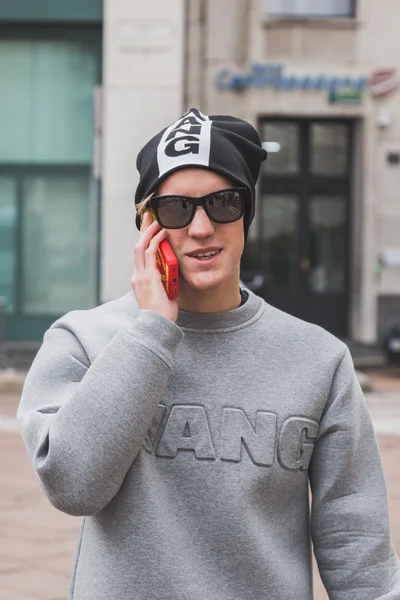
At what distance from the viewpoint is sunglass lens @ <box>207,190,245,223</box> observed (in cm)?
218

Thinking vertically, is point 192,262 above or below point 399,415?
above

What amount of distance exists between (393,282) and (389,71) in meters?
3.41

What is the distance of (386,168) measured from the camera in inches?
826

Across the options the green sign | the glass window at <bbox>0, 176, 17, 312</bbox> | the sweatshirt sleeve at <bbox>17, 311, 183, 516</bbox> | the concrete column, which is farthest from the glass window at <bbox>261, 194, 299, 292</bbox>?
the sweatshirt sleeve at <bbox>17, 311, 183, 516</bbox>

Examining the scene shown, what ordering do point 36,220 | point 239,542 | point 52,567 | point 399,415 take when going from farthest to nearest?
point 36,220 → point 399,415 → point 52,567 → point 239,542

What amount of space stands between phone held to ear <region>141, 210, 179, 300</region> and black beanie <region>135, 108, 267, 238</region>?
12 centimetres

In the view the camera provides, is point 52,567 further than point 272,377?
Yes

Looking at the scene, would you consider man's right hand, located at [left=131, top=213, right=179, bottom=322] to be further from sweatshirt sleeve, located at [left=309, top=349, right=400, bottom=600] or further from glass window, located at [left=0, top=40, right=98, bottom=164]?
glass window, located at [left=0, top=40, right=98, bottom=164]

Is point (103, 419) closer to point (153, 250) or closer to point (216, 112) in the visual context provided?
point (153, 250)

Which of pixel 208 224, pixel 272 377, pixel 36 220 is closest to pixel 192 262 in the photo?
pixel 208 224

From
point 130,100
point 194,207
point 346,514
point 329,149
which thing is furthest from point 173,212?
point 329,149

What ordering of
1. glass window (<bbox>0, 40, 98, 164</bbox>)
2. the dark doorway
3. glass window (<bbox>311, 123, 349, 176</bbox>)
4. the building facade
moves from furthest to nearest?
glass window (<bbox>311, 123, 349, 176</bbox>) → the dark doorway → the building facade → glass window (<bbox>0, 40, 98, 164</bbox>)

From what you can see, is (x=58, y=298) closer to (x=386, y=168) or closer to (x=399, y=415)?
(x=386, y=168)

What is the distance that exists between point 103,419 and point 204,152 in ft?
1.58
